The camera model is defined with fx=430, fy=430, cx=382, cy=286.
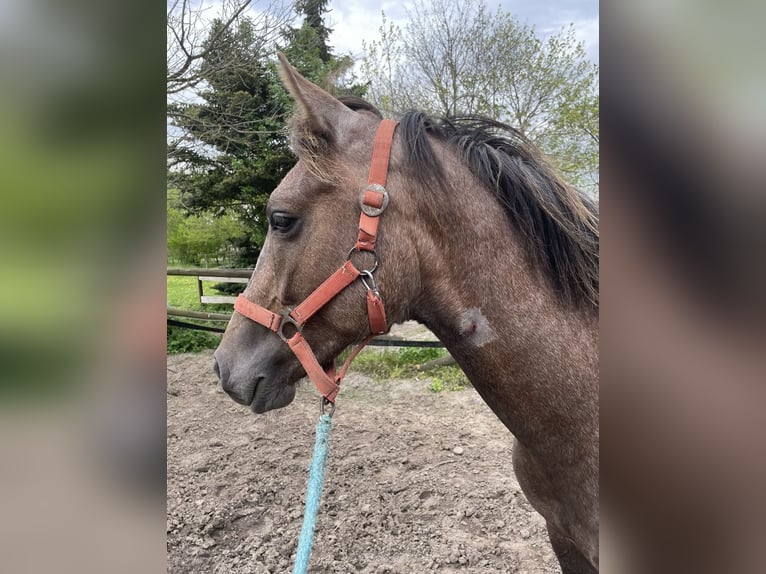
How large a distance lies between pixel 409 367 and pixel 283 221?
17.9 ft

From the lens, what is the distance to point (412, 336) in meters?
7.63

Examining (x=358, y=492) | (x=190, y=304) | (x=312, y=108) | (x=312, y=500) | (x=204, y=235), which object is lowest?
(x=358, y=492)

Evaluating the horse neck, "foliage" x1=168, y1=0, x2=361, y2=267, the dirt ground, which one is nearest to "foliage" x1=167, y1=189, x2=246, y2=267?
"foliage" x1=168, y1=0, x2=361, y2=267

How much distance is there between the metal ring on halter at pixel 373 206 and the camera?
1197 mm

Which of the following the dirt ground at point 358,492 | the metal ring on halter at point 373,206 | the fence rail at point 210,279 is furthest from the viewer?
the fence rail at point 210,279

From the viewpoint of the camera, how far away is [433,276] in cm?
124

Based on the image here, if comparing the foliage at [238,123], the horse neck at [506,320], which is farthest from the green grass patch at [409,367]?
the horse neck at [506,320]

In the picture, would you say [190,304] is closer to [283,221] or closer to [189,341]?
[189,341]

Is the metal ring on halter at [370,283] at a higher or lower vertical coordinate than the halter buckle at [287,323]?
higher

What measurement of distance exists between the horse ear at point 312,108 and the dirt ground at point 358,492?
255 cm

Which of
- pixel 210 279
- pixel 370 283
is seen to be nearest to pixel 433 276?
pixel 370 283

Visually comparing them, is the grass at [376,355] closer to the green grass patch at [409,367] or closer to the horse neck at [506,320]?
the green grass patch at [409,367]
